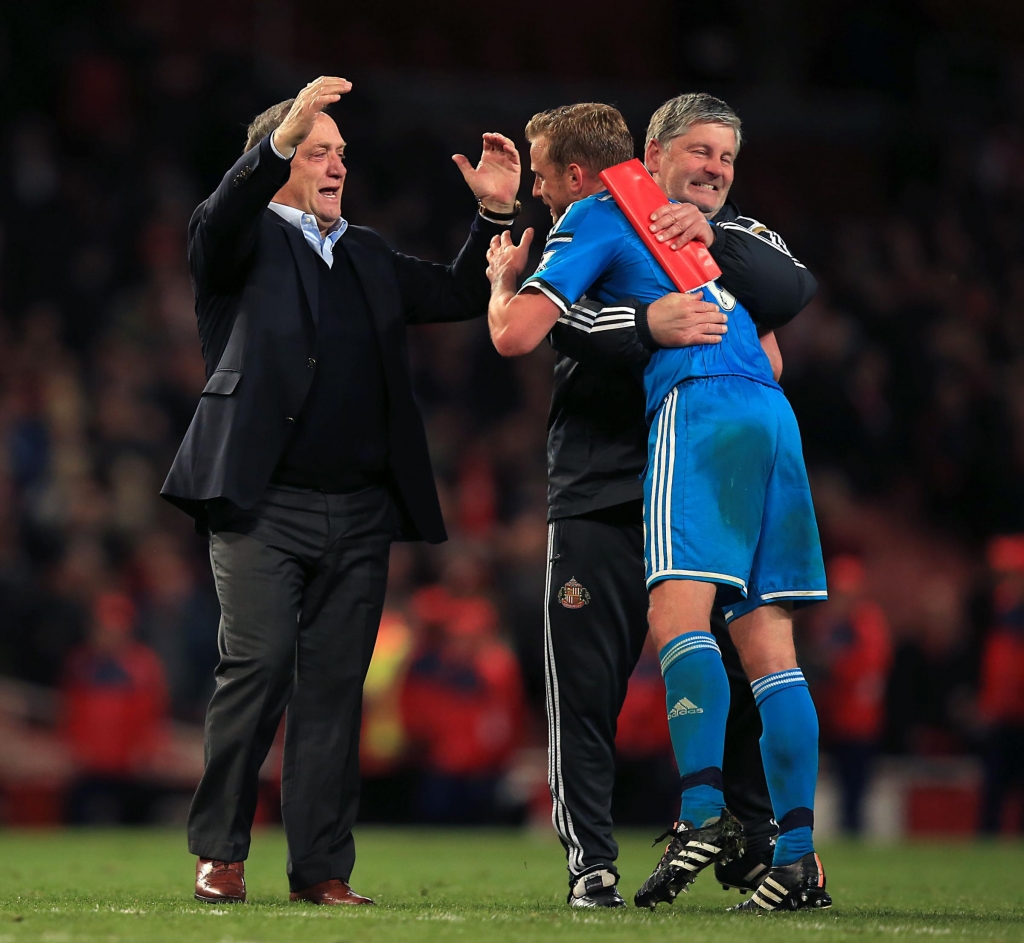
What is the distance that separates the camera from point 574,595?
4.88m

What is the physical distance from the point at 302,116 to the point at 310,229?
0.58 metres

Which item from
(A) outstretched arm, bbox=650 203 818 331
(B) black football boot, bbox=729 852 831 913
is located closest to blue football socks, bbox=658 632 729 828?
(B) black football boot, bbox=729 852 831 913

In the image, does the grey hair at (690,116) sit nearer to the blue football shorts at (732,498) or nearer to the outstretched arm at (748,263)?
the outstretched arm at (748,263)

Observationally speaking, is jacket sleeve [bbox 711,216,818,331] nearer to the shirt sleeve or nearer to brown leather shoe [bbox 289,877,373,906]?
Answer: the shirt sleeve

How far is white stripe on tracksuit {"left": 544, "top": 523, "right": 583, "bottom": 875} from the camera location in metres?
4.79

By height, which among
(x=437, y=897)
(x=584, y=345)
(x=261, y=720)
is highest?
(x=584, y=345)

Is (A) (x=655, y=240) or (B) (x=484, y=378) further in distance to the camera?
(B) (x=484, y=378)

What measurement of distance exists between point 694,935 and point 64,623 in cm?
843

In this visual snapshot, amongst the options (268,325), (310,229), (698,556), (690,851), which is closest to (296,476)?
(268,325)

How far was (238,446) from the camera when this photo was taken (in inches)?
185

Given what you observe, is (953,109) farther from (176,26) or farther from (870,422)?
(176,26)

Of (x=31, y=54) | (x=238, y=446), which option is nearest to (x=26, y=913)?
(x=238, y=446)

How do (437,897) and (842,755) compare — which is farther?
(842,755)

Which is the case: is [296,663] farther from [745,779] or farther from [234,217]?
[745,779]
